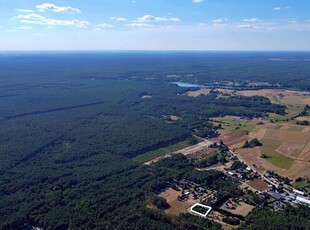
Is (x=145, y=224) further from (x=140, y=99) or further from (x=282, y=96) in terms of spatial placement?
(x=282, y=96)

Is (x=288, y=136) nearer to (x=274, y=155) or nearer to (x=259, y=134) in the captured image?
→ (x=259, y=134)

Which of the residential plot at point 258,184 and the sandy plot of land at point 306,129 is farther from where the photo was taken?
the sandy plot of land at point 306,129

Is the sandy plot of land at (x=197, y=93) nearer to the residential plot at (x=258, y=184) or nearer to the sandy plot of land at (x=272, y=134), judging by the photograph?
the sandy plot of land at (x=272, y=134)

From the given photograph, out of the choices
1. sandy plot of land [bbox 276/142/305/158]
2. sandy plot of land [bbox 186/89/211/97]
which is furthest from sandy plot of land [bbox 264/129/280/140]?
sandy plot of land [bbox 186/89/211/97]

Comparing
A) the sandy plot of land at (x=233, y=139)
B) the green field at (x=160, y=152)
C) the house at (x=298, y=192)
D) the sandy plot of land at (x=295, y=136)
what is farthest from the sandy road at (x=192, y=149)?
the house at (x=298, y=192)

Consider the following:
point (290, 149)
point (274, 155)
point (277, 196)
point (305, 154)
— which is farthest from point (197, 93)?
point (277, 196)

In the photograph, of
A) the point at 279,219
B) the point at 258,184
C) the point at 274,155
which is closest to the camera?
the point at 279,219
